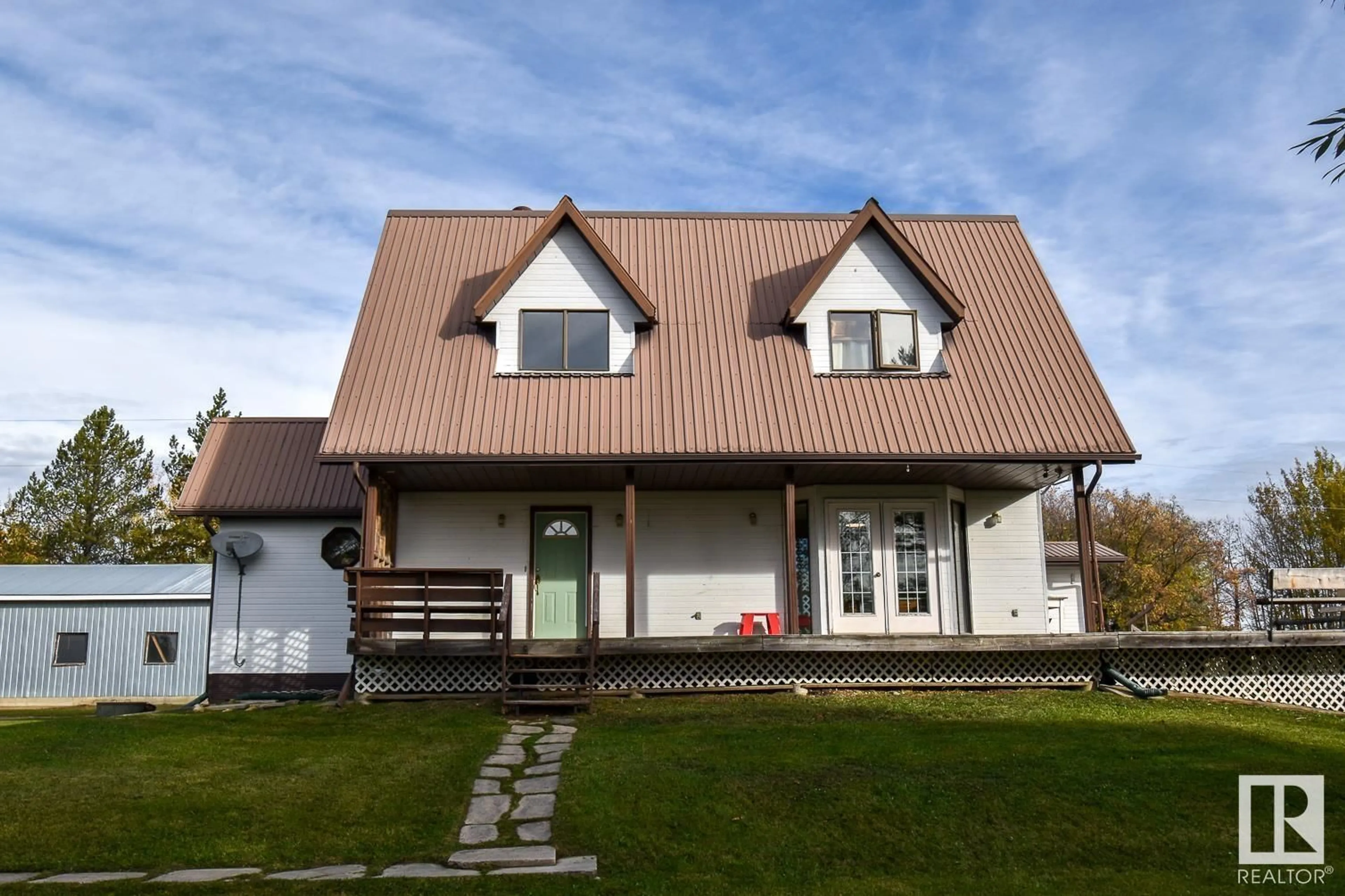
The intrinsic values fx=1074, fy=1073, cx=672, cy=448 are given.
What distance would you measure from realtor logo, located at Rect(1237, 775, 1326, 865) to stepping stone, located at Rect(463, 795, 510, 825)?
16.6ft

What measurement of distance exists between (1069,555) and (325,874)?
2163cm

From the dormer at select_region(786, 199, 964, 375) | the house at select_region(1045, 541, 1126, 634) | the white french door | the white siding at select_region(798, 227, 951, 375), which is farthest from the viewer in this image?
the house at select_region(1045, 541, 1126, 634)

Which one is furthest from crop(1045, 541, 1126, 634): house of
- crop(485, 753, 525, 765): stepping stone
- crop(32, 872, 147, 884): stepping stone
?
crop(32, 872, 147, 884): stepping stone

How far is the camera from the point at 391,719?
12633mm

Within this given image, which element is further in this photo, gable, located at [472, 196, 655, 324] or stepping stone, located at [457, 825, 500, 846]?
gable, located at [472, 196, 655, 324]

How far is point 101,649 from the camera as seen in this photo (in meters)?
23.3

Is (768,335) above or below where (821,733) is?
above

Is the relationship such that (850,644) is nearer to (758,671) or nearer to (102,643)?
(758,671)

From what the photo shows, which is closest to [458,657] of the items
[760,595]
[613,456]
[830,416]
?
[613,456]

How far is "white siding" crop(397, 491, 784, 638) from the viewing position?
54.2 feet

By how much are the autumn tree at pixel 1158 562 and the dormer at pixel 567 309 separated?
26.9m

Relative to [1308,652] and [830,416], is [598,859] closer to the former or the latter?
[830,416]

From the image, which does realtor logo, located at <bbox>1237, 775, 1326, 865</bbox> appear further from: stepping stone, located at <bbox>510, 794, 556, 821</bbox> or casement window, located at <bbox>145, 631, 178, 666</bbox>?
casement window, located at <bbox>145, 631, 178, 666</bbox>

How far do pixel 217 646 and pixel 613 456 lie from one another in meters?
7.45
